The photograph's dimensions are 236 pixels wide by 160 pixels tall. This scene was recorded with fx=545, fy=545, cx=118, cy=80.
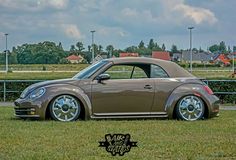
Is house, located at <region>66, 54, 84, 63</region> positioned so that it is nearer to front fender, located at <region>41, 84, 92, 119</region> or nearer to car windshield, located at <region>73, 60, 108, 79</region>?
car windshield, located at <region>73, 60, 108, 79</region>

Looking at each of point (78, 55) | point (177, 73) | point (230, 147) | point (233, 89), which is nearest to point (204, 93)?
point (177, 73)

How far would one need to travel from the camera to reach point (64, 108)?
40.8 ft

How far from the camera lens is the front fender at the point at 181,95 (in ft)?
41.7

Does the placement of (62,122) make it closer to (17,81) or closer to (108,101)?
(108,101)

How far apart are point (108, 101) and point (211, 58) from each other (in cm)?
10396

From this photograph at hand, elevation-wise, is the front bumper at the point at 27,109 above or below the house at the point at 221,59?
below

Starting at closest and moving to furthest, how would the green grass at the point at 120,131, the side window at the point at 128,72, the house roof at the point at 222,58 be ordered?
the green grass at the point at 120,131, the side window at the point at 128,72, the house roof at the point at 222,58

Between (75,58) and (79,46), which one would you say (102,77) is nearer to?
(79,46)

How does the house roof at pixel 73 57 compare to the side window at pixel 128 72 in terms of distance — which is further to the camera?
the house roof at pixel 73 57

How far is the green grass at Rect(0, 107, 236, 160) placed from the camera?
737 centimetres

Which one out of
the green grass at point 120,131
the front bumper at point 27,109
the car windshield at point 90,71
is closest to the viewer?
the green grass at point 120,131

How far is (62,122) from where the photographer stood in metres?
12.0

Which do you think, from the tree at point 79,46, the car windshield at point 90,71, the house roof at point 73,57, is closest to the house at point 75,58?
the house roof at point 73,57

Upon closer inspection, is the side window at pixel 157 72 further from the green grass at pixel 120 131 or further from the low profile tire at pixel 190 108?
the green grass at pixel 120 131
